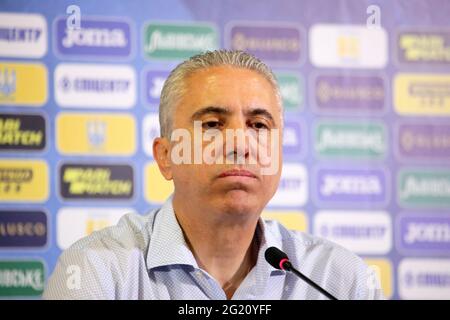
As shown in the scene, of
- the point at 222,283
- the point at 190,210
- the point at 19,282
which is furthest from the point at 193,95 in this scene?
the point at 19,282

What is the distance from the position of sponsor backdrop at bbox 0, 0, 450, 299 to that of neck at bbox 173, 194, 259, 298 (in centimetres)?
40

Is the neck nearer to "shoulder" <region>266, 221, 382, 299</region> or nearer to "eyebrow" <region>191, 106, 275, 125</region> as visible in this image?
"shoulder" <region>266, 221, 382, 299</region>

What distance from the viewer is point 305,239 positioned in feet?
7.01

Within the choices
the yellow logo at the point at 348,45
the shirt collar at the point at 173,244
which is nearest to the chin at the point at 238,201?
the shirt collar at the point at 173,244

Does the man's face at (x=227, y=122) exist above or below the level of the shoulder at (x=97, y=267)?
above

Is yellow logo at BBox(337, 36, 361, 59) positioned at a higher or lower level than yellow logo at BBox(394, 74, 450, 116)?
higher

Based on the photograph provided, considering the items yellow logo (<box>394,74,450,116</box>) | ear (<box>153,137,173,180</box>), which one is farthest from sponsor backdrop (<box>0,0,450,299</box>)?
ear (<box>153,137,173,180</box>)

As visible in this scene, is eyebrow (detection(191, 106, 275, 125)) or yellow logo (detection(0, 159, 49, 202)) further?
yellow logo (detection(0, 159, 49, 202))

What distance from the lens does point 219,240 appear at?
2029 mm

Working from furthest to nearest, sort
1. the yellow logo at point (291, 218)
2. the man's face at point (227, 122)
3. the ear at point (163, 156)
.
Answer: the yellow logo at point (291, 218) < the ear at point (163, 156) < the man's face at point (227, 122)

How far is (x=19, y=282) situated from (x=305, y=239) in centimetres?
92

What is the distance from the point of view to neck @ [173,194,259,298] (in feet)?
6.61

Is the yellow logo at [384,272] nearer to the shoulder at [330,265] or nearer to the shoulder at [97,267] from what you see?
the shoulder at [330,265]

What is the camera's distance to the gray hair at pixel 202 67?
6.62ft
